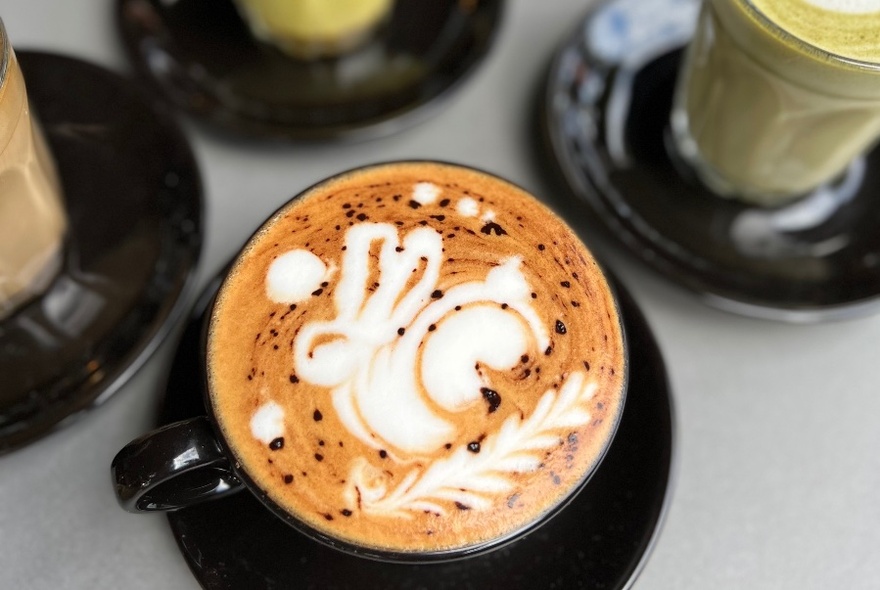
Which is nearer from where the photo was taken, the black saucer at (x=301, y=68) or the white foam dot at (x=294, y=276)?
the white foam dot at (x=294, y=276)

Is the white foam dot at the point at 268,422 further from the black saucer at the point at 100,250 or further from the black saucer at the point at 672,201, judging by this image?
the black saucer at the point at 672,201

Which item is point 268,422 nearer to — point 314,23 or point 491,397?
point 491,397

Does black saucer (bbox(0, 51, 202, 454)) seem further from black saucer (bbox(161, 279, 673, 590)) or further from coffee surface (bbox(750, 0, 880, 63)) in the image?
coffee surface (bbox(750, 0, 880, 63))

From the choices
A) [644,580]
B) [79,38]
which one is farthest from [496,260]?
[79,38]

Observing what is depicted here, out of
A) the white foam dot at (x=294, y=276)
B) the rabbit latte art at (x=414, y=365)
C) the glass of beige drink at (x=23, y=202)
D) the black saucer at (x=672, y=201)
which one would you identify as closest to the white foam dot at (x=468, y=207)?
the rabbit latte art at (x=414, y=365)

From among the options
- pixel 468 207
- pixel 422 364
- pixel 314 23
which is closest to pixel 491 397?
pixel 422 364

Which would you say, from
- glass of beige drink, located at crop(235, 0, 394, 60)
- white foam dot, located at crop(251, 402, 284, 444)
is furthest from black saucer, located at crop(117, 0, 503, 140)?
white foam dot, located at crop(251, 402, 284, 444)
